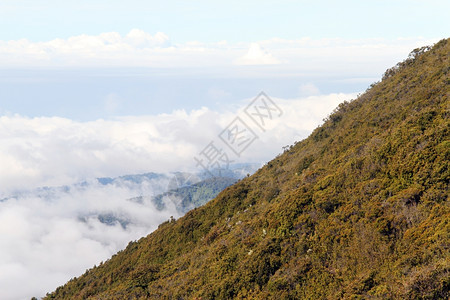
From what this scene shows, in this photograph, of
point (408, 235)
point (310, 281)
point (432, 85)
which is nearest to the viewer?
point (408, 235)

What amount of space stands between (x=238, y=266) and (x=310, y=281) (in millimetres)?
6032

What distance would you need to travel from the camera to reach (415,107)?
112 feet

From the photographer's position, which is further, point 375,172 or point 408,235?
point 375,172

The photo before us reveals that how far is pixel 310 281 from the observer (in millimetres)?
21000

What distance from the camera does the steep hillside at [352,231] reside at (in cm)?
1848

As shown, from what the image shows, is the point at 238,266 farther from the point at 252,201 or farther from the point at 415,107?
the point at 415,107

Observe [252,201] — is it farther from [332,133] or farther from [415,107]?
[415,107]

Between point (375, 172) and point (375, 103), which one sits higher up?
point (375, 103)

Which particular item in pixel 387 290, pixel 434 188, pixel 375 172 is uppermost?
pixel 375 172

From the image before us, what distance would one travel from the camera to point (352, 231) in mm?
22641

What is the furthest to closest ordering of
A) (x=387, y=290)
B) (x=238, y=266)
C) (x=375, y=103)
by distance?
(x=375, y=103) → (x=238, y=266) → (x=387, y=290)

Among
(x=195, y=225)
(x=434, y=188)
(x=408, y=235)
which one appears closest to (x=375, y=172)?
(x=434, y=188)

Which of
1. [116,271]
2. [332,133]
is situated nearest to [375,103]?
[332,133]

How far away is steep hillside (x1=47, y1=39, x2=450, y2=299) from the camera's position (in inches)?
728
